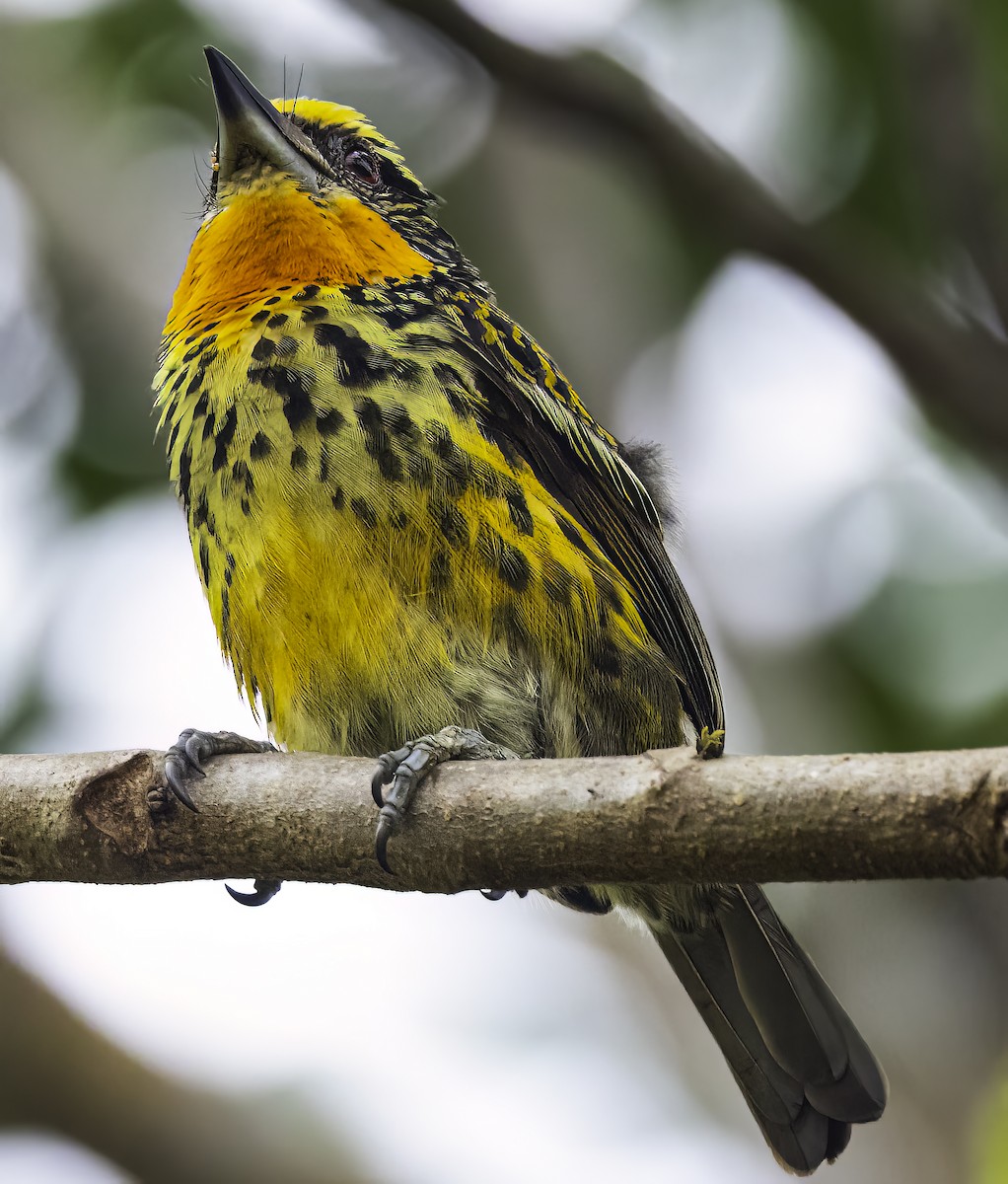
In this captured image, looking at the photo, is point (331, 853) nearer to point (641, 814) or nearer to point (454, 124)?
point (641, 814)

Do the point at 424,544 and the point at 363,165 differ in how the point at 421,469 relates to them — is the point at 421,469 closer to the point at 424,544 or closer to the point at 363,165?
the point at 424,544

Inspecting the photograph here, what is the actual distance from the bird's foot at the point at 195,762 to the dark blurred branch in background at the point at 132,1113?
73.5 inches

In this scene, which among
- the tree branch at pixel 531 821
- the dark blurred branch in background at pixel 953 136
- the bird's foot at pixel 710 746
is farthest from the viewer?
the dark blurred branch in background at pixel 953 136

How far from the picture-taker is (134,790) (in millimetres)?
3148

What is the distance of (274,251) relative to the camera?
4395 millimetres

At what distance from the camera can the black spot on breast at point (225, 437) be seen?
4055 mm

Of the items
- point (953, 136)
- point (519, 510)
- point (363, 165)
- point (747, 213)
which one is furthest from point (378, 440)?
point (953, 136)

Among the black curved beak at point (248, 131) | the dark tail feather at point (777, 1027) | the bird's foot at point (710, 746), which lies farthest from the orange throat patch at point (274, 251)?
the bird's foot at point (710, 746)

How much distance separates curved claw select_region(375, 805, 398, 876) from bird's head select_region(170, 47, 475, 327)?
1926 mm

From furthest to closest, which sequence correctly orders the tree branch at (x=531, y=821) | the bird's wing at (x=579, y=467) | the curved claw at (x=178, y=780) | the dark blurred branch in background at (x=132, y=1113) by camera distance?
the dark blurred branch in background at (x=132, y=1113)
the bird's wing at (x=579, y=467)
the curved claw at (x=178, y=780)
the tree branch at (x=531, y=821)

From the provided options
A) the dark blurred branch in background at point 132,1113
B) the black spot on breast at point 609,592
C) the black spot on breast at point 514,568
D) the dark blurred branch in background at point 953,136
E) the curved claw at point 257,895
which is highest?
the dark blurred branch in background at point 953,136

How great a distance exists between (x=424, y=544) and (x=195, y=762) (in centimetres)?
89

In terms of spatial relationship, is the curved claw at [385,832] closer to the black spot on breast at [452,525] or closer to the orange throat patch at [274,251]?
the black spot on breast at [452,525]

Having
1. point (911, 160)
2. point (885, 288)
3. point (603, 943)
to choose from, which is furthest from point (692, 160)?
point (603, 943)
